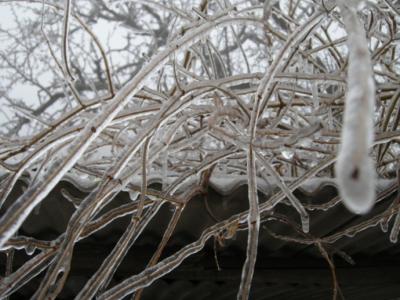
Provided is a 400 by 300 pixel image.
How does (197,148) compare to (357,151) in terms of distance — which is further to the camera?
(197,148)

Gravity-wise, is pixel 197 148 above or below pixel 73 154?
above

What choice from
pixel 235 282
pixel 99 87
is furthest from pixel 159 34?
pixel 235 282

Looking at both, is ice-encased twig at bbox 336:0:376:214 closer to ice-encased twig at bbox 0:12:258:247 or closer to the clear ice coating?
the clear ice coating

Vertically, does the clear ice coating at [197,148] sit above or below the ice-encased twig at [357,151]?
above

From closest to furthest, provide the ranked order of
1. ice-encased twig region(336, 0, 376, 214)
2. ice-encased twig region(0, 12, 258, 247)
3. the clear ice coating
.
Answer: ice-encased twig region(336, 0, 376, 214)
the clear ice coating
ice-encased twig region(0, 12, 258, 247)

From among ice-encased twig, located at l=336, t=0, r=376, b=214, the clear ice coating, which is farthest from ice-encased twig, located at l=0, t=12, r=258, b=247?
ice-encased twig, located at l=336, t=0, r=376, b=214

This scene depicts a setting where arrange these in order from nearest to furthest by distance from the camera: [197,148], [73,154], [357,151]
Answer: [357,151] → [73,154] → [197,148]

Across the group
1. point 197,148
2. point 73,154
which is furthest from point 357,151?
point 197,148

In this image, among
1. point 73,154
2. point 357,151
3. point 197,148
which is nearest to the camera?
point 357,151

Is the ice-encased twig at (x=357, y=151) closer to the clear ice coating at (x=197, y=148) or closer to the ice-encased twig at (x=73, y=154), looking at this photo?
the clear ice coating at (x=197, y=148)

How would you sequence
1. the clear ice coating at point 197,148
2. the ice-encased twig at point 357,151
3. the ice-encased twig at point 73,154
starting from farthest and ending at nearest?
1. the ice-encased twig at point 73,154
2. the clear ice coating at point 197,148
3. the ice-encased twig at point 357,151

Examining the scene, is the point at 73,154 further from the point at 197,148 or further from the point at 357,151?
the point at 197,148

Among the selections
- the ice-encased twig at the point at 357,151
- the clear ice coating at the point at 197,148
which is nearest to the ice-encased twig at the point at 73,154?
the clear ice coating at the point at 197,148

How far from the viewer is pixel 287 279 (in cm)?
190
